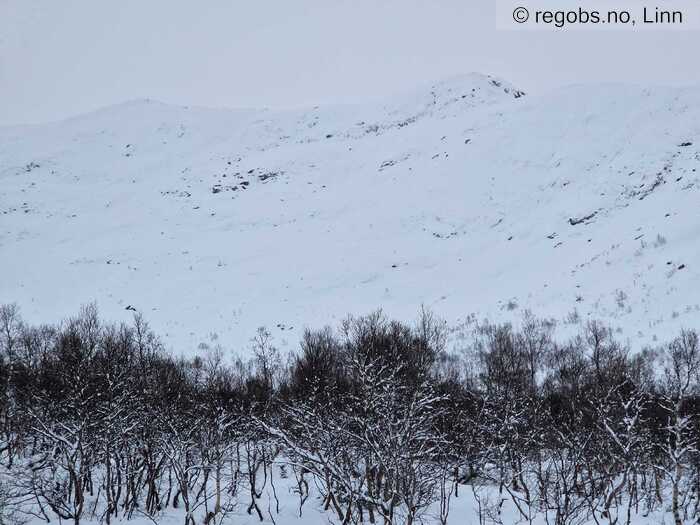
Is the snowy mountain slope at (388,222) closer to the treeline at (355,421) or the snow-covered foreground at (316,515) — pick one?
the treeline at (355,421)

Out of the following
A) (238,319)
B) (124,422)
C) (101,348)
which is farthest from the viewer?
(238,319)

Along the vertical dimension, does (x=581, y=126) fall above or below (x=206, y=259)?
above

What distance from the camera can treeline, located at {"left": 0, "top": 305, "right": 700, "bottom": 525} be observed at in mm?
A: 22047

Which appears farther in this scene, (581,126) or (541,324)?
(581,126)

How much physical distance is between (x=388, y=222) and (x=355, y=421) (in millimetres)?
49432

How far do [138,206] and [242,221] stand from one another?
2053 cm

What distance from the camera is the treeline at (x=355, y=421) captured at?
22047 millimetres

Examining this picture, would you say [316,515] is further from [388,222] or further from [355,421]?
Result: [388,222]

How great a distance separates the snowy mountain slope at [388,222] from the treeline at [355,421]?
789cm

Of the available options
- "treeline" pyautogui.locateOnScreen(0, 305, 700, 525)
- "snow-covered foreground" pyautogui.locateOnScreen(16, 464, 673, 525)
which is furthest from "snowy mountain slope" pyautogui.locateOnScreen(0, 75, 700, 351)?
"snow-covered foreground" pyautogui.locateOnScreen(16, 464, 673, 525)

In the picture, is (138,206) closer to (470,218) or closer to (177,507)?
(470,218)

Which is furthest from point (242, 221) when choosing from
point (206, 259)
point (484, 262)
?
point (484, 262)

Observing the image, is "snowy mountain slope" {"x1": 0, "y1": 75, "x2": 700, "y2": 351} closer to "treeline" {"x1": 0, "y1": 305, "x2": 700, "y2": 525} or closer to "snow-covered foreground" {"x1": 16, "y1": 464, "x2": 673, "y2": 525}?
"treeline" {"x1": 0, "y1": 305, "x2": 700, "y2": 525}

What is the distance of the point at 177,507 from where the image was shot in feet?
94.7
